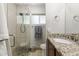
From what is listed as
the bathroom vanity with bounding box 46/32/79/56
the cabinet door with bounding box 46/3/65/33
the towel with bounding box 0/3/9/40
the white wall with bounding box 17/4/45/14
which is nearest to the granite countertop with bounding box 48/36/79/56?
the bathroom vanity with bounding box 46/32/79/56

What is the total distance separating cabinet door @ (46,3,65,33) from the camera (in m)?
1.30

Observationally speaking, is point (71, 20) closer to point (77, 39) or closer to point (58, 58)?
point (77, 39)

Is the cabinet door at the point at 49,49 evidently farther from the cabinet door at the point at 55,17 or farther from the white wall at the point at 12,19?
the white wall at the point at 12,19

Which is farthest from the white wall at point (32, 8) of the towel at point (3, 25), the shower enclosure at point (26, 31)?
the towel at point (3, 25)

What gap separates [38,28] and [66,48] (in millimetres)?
349

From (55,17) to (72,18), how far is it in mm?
174

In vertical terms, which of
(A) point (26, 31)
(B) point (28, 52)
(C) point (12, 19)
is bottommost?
(B) point (28, 52)

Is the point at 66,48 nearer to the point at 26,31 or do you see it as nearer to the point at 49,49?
the point at 49,49

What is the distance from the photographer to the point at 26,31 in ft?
4.36

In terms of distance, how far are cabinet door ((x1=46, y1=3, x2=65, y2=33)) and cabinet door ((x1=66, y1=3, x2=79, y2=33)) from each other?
0.05 m

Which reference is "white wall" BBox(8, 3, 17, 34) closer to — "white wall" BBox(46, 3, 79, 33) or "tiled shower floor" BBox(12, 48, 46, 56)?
"tiled shower floor" BBox(12, 48, 46, 56)

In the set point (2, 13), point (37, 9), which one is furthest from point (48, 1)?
point (2, 13)

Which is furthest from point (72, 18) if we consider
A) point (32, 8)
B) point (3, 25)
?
point (3, 25)

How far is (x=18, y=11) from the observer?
4.24 ft
